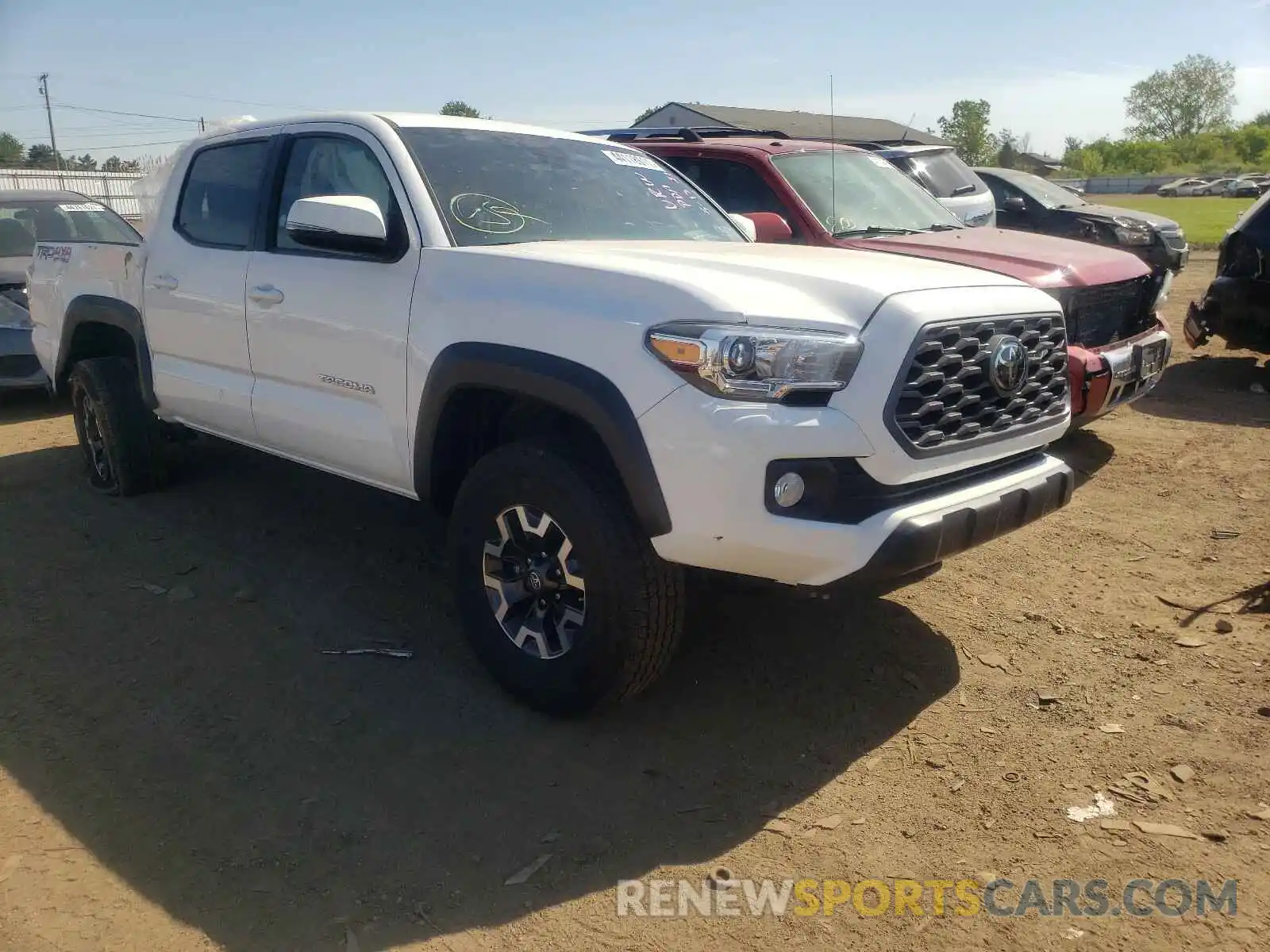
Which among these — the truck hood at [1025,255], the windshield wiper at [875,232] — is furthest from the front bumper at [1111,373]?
the windshield wiper at [875,232]

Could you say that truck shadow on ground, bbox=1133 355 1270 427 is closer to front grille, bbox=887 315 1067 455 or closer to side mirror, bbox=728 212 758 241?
side mirror, bbox=728 212 758 241

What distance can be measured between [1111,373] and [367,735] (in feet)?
14.1

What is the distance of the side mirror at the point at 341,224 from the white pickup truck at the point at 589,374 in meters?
0.01

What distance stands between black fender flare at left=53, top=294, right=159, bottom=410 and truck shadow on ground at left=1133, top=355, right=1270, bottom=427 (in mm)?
6621

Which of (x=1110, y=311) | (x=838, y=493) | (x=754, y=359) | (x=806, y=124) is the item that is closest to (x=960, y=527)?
(x=838, y=493)

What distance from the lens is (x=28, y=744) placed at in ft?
11.1

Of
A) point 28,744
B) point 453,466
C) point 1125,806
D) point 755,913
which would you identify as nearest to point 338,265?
point 453,466

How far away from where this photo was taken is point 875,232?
6.66m

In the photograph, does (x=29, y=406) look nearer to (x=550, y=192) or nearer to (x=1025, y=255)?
(x=550, y=192)

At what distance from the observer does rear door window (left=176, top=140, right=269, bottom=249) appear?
181 inches

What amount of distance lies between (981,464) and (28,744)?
127 inches

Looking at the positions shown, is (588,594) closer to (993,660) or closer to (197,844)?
(197,844)

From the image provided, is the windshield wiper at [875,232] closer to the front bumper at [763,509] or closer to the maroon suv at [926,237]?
the maroon suv at [926,237]

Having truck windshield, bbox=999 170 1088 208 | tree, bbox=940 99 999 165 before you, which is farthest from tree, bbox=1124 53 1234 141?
truck windshield, bbox=999 170 1088 208
